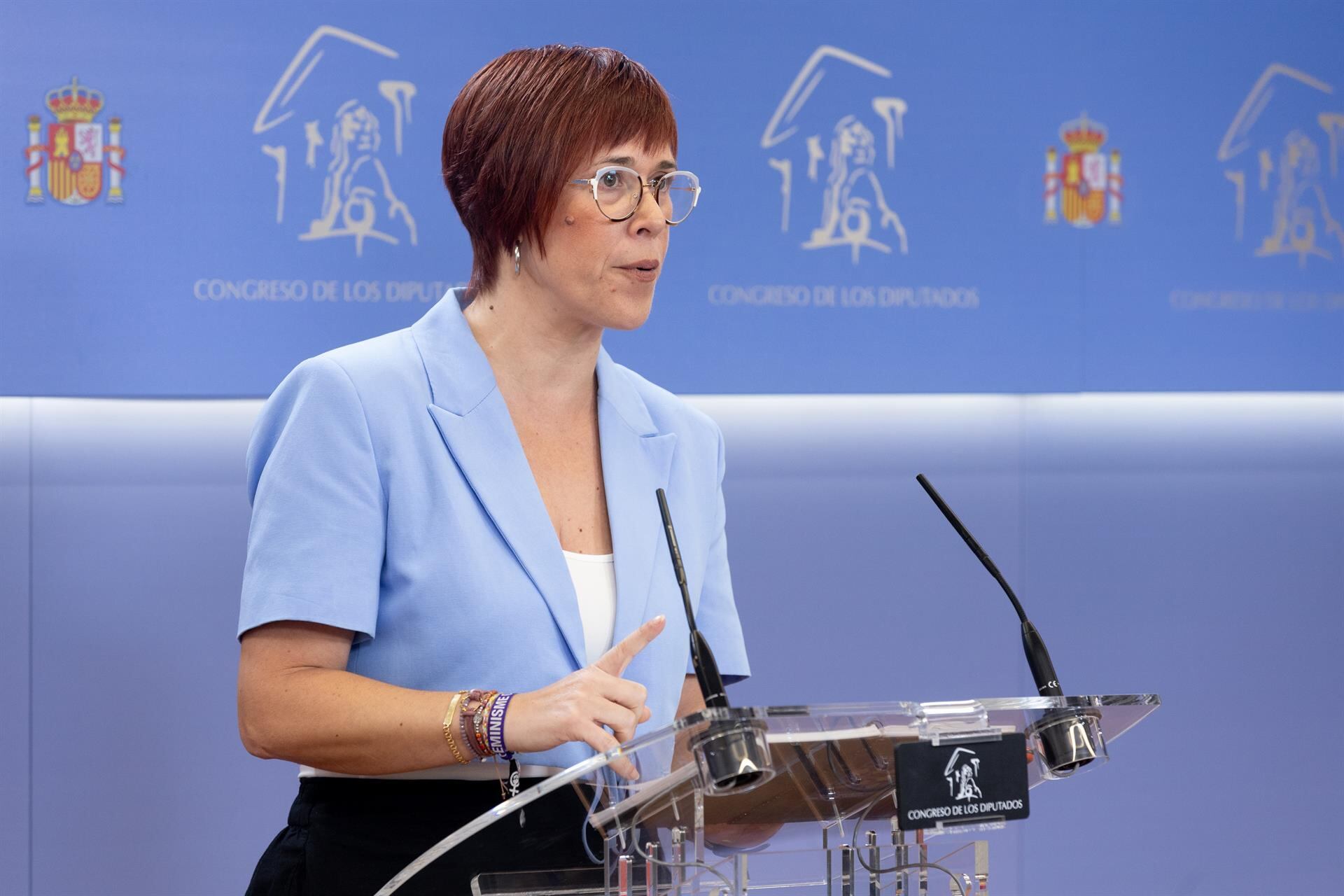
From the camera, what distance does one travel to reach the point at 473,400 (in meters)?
1.54

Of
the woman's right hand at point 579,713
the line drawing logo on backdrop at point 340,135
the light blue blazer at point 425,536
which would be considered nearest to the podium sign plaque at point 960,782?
the woman's right hand at point 579,713

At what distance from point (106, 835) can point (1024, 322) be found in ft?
7.46

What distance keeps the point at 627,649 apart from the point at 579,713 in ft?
0.39

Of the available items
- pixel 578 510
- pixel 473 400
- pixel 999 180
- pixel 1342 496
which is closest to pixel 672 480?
pixel 578 510

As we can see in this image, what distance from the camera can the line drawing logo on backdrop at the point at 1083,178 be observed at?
10.3 feet

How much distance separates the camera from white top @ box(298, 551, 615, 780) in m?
1.46

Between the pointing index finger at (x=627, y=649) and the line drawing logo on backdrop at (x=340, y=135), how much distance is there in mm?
1713

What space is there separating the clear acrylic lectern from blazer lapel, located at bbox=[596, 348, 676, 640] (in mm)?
469

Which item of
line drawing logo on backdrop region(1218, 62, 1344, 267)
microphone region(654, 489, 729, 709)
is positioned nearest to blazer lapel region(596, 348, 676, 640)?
microphone region(654, 489, 729, 709)

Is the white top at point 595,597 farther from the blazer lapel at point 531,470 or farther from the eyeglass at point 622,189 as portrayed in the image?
the eyeglass at point 622,189

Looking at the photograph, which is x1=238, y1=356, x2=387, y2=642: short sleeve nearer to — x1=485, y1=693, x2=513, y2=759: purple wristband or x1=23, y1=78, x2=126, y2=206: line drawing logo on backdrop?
x1=485, y1=693, x2=513, y2=759: purple wristband

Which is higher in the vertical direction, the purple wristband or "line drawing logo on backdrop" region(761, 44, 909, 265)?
"line drawing logo on backdrop" region(761, 44, 909, 265)

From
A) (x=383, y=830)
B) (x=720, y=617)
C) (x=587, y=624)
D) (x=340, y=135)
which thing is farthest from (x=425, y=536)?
(x=340, y=135)

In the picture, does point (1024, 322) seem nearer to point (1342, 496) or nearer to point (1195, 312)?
point (1195, 312)
